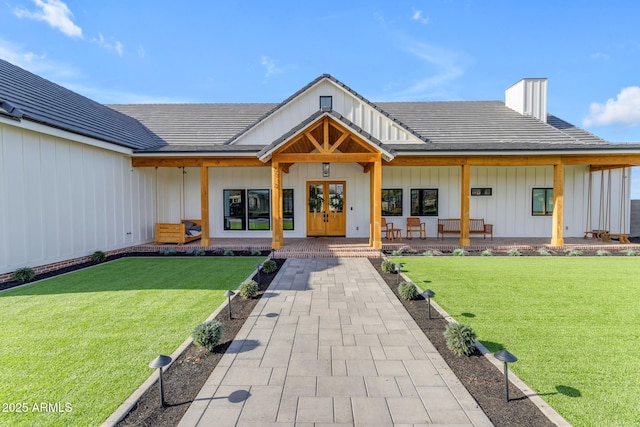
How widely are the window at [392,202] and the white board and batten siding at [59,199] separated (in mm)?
9216

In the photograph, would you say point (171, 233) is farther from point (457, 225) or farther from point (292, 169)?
point (457, 225)

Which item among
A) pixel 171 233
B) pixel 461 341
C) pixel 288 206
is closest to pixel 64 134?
pixel 171 233

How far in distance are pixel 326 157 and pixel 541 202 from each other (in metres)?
9.50

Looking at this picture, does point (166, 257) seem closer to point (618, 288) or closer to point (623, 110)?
point (618, 288)

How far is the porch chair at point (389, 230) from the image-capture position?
1177 centimetres

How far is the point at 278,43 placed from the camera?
13.0m

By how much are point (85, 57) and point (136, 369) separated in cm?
1472

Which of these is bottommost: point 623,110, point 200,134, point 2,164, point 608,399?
point 608,399

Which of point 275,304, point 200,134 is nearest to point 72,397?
point 275,304

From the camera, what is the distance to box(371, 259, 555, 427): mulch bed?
8.00 feet

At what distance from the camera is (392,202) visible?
42.3ft

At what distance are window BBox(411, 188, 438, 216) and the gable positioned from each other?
222 cm

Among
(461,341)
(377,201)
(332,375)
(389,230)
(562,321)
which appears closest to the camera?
(332,375)

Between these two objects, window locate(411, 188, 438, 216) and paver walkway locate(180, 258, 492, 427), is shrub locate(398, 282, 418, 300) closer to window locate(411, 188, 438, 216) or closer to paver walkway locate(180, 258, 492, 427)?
paver walkway locate(180, 258, 492, 427)
